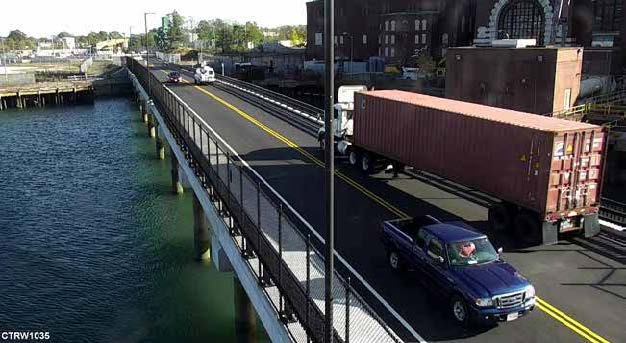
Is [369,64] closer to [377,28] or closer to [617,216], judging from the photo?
[377,28]

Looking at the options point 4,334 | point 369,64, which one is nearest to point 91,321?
point 4,334

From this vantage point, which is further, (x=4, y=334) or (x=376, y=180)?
(x=376, y=180)

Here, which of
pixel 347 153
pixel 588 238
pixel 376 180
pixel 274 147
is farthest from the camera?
pixel 274 147

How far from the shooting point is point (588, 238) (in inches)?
752

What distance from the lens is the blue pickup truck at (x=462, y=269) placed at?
12.8 metres

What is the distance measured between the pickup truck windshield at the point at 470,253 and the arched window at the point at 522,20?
6114 cm

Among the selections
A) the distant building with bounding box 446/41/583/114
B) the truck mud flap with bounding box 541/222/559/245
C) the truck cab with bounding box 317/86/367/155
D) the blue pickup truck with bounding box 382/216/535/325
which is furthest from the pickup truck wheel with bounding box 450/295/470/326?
the distant building with bounding box 446/41/583/114

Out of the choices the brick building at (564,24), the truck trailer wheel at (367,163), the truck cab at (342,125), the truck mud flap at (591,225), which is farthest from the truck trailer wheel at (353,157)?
the brick building at (564,24)

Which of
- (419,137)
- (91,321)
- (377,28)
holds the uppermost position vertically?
(377,28)

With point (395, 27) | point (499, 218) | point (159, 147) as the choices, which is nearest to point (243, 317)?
point (499, 218)

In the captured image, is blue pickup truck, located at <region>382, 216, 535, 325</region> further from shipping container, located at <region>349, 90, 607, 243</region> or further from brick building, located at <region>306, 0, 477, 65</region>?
brick building, located at <region>306, 0, 477, 65</region>

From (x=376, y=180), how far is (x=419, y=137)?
3.58 m

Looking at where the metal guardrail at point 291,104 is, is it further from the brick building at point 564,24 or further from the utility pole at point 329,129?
the utility pole at point 329,129

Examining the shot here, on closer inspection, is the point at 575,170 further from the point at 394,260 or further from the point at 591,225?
the point at 394,260
